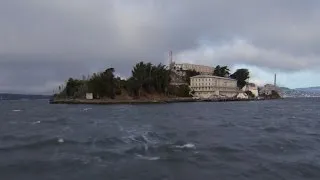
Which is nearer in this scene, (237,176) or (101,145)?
(237,176)

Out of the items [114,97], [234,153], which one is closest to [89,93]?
[114,97]

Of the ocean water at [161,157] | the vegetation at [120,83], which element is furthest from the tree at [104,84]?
the ocean water at [161,157]

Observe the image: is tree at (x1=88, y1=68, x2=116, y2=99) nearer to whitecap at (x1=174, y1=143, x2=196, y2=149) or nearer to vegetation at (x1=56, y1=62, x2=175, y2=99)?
vegetation at (x1=56, y1=62, x2=175, y2=99)

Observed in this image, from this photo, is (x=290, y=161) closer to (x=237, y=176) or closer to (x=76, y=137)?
(x=237, y=176)

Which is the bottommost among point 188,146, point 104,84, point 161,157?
point 161,157

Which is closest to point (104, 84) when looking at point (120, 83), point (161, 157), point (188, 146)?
point (120, 83)

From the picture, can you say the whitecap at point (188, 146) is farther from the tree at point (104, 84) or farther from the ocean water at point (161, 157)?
the tree at point (104, 84)

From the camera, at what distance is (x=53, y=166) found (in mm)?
24766

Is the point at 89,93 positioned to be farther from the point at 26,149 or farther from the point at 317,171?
the point at 317,171

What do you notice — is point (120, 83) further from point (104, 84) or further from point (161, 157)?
point (161, 157)

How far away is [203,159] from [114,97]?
540 feet

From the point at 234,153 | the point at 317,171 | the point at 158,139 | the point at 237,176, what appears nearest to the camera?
the point at 237,176

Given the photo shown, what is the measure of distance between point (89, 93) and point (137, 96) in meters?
22.2

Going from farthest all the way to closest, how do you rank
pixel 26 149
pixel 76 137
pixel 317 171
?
pixel 76 137
pixel 26 149
pixel 317 171
